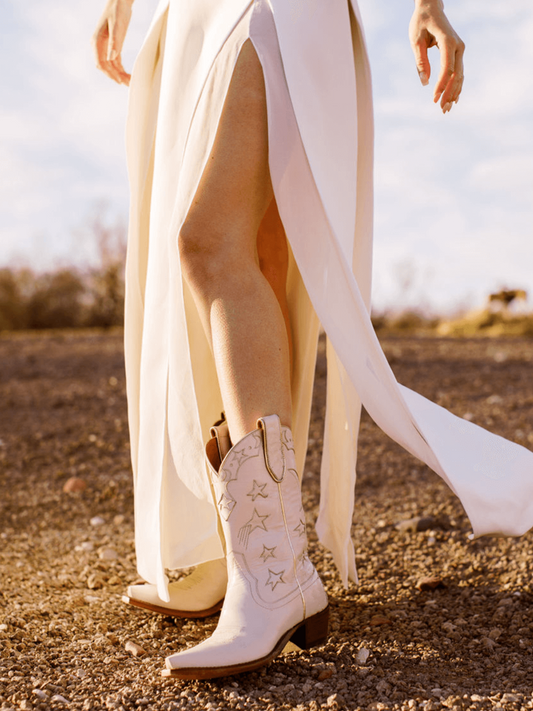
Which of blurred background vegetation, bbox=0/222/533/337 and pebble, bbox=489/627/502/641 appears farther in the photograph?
blurred background vegetation, bbox=0/222/533/337

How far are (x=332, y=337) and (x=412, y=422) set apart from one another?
221mm

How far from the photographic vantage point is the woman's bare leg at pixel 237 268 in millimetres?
1212

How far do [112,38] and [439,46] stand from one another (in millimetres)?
788

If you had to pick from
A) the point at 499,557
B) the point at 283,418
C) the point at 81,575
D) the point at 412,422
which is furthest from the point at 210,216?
the point at 499,557

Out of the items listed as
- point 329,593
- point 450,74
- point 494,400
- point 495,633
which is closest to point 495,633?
point 495,633

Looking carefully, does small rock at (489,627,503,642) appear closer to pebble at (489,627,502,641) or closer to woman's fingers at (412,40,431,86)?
pebble at (489,627,502,641)

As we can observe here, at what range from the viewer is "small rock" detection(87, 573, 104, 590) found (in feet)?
5.59

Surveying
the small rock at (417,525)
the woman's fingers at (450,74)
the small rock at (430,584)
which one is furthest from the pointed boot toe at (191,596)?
the woman's fingers at (450,74)

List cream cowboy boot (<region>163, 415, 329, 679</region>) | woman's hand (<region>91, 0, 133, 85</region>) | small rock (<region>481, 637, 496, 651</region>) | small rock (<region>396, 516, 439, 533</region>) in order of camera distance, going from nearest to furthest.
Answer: cream cowboy boot (<region>163, 415, 329, 679</region>) < small rock (<region>481, 637, 496, 651</region>) < woman's hand (<region>91, 0, 133, 85</region>) < small rock (<region>396, 516, 439, 533</region>)

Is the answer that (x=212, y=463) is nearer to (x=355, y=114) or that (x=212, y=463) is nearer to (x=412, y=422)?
(x=412, y=422)

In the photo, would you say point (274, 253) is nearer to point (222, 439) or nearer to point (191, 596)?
point (222, 439)

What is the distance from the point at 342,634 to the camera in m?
1.35

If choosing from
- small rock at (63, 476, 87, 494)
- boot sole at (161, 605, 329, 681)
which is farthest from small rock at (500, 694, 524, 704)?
small rock at (63, 476, 87, 494)

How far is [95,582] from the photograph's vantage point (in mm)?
1721
